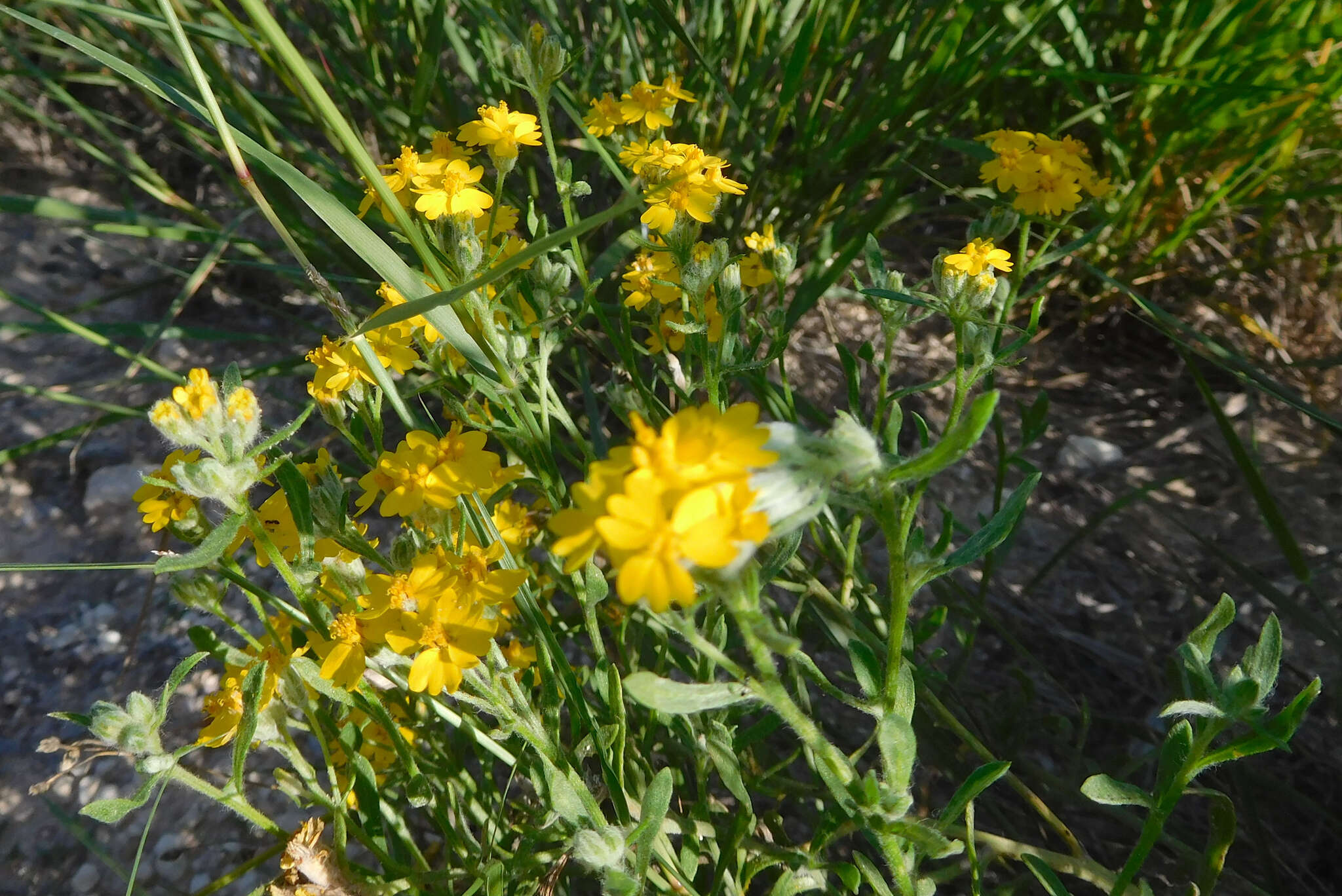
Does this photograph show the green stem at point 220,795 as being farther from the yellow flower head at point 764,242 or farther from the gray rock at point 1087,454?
the gray rock at point 1087,454

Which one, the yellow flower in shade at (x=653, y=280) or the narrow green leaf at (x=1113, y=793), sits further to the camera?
the yellow flower in shade at (x=653, y=280)

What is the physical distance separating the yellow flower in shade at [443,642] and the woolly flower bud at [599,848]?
Result: 21 centimetres

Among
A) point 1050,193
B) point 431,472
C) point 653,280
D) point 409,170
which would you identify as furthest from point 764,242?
point 431,472

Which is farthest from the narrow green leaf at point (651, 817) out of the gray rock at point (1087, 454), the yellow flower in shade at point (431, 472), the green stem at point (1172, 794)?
the gray rock at point (1087, 454)

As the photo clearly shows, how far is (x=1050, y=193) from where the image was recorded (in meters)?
1.40

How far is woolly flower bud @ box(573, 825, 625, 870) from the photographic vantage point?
92cm

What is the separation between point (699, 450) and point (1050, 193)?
1.04 m

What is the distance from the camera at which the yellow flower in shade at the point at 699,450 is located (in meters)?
0.63

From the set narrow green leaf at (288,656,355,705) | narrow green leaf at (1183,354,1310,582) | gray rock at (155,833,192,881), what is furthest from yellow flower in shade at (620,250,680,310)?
gray rock at (155,833,192,881)

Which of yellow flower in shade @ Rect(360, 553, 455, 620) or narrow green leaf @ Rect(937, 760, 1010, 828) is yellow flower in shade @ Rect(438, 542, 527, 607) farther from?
narrow green leaf @ Rect(937, 760, 1010, 828)

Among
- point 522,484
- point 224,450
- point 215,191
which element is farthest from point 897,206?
point 215,191

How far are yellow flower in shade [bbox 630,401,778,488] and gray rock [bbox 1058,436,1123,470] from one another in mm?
1749

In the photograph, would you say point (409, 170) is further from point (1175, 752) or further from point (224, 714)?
point (1175, 752)

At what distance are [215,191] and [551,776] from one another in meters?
2.89
